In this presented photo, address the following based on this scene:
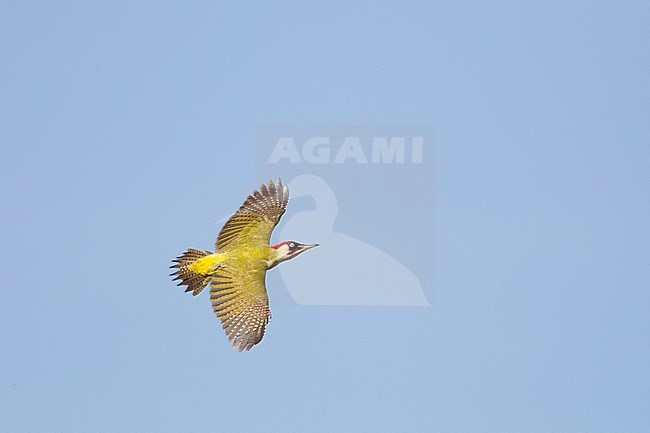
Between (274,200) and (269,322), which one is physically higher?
(274,200)

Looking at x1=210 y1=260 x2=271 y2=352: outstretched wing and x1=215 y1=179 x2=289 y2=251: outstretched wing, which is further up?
x1=215 y1=179 x2=289 y2=251: outstretched wing

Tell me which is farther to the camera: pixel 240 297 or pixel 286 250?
pixel 286 250

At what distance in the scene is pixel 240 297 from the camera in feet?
126

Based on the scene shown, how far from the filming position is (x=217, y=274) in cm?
3822

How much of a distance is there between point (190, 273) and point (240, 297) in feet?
4.02

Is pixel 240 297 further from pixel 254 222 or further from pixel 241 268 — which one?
pixel 254 222

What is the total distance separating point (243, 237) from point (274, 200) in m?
1.11

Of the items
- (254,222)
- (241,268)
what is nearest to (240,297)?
(241,268)

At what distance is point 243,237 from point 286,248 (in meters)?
1.00

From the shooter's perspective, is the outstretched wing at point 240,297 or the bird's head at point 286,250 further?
the bird's head at point 286,250

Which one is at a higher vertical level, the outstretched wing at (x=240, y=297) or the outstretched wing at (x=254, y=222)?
the outstretched wing at (x=254, y=222)

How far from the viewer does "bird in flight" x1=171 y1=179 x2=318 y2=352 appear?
125 feet

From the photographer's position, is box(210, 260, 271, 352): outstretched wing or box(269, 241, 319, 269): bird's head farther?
box(269, 241, 319, 269): bird's head

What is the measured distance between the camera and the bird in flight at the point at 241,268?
38.2m
